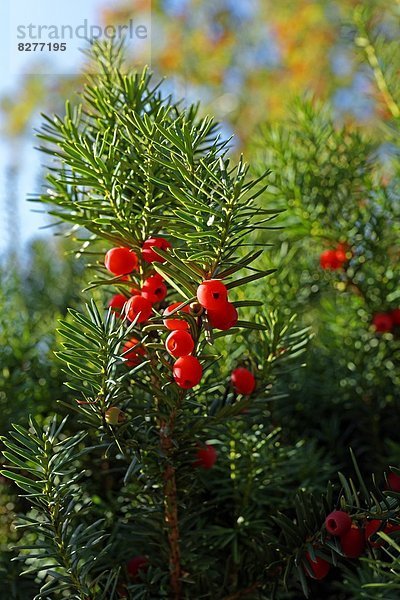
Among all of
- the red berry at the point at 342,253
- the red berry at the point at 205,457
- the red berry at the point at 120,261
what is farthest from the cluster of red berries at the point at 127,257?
the red berry at the point at 342,253

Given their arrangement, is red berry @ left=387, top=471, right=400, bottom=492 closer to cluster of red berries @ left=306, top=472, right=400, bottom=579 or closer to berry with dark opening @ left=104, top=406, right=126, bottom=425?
cluster of red berries @ left=306, top=472, right=400, bottom=579

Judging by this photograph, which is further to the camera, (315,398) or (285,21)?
(285,21)

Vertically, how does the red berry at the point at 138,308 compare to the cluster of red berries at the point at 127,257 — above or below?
below

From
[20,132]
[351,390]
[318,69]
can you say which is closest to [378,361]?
[351,390]

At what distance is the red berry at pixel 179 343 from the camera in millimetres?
321

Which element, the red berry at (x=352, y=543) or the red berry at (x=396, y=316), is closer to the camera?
the red berry at (x=352, y=543)

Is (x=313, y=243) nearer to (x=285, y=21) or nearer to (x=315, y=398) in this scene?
(x=315, y=398)

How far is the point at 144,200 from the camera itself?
15.4 inches

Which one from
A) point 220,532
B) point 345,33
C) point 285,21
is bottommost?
point 220,532

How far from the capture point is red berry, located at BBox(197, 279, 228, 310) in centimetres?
31

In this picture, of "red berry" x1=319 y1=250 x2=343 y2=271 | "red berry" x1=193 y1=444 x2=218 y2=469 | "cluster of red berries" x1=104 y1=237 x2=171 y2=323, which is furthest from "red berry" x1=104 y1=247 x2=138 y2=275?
"red berry" x1=319 y1=250 x2=343 y2=271

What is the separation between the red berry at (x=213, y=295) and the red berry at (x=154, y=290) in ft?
0.17

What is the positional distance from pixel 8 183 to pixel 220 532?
0.59m

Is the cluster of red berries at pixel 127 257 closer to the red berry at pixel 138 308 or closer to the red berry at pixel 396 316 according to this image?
the red berry at pixel 138 308
